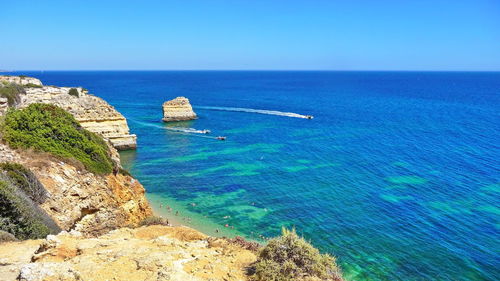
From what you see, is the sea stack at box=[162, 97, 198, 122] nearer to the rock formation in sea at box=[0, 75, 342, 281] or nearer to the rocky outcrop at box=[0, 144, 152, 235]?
the rock formation in sea at box=[0, 75, 342, 281]

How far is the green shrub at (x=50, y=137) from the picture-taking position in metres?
18.8

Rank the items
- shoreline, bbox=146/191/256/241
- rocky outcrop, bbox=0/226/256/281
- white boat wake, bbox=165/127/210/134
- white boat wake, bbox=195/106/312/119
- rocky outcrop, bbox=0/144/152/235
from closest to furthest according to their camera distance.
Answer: rocky outcrop, bbox=0/226/256/281 → rocky outcrop, bbox=0/144/152/235 → shoreline, bbox=146/191/256/241 → white boat wake, bbox=165/127/210/134 → white boat wake, bbox=195/106/312/119

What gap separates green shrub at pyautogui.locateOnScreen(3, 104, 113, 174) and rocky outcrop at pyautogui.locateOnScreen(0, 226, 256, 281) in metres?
7.86

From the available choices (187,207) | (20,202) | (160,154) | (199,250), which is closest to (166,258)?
(199,250)

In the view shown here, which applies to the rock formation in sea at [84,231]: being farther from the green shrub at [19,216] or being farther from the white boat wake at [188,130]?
the white boat wake at [188,130]

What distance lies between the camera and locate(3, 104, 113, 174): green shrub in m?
18.8

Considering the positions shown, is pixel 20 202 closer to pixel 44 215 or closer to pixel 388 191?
pixel 44 215

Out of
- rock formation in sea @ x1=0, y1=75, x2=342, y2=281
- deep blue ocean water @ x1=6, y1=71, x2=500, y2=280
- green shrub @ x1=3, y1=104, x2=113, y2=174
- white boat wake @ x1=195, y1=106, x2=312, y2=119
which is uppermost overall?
green shrub @ x1=3, y1=104, x2=113, y2=174

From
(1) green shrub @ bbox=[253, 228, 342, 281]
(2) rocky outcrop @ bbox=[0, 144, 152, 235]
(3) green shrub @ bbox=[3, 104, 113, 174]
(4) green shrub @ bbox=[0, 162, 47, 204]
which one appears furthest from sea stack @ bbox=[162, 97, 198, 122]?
(1) green shrub @ bbox=[253, 228, 342, 281]

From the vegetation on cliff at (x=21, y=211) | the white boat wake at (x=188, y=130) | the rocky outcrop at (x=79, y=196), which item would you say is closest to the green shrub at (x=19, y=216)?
the vegetation on cliff at (x=21, y=211)

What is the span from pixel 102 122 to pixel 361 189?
3212cm

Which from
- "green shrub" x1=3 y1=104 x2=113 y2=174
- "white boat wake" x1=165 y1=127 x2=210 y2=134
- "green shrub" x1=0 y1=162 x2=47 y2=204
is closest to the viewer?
"green shrub" x1=0 y1=162 x2=47 y2=204

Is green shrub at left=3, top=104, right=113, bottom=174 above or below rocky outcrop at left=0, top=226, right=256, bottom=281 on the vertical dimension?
above

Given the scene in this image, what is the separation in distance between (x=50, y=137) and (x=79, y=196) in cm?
535
